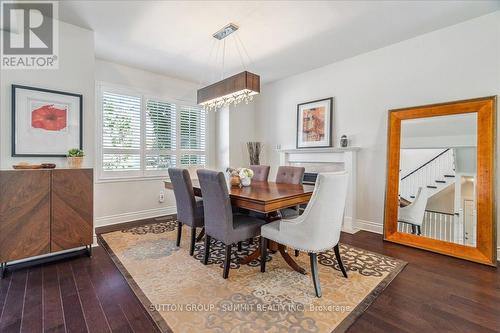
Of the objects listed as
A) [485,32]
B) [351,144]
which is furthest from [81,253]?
[485,32]

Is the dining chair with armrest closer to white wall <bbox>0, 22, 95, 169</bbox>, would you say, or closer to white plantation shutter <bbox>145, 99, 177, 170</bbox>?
white plantation shutter <bbox>145, 99, 177, 170</bbox>

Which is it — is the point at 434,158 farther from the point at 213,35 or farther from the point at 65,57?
the point at 65,57

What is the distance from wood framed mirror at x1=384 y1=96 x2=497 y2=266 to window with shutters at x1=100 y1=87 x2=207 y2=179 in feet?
11.8

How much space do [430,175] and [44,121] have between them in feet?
15.5

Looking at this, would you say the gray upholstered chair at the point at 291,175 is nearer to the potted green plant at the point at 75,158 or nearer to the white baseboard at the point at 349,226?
the white baseboard at the point at 349,226

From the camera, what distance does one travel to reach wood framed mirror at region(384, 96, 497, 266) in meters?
2.68

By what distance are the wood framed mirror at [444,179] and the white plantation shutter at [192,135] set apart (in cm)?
353

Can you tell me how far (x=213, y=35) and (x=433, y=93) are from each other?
295 centimetres

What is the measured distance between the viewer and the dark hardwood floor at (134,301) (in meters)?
1.66

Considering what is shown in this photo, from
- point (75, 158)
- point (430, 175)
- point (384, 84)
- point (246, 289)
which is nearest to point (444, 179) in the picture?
point (430, 175)

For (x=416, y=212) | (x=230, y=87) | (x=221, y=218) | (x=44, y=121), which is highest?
(x=230, y=87)

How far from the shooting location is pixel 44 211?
246cm

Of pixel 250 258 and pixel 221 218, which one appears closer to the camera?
pixel 221 218

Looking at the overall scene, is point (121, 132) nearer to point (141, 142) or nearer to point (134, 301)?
point (141, 142)
